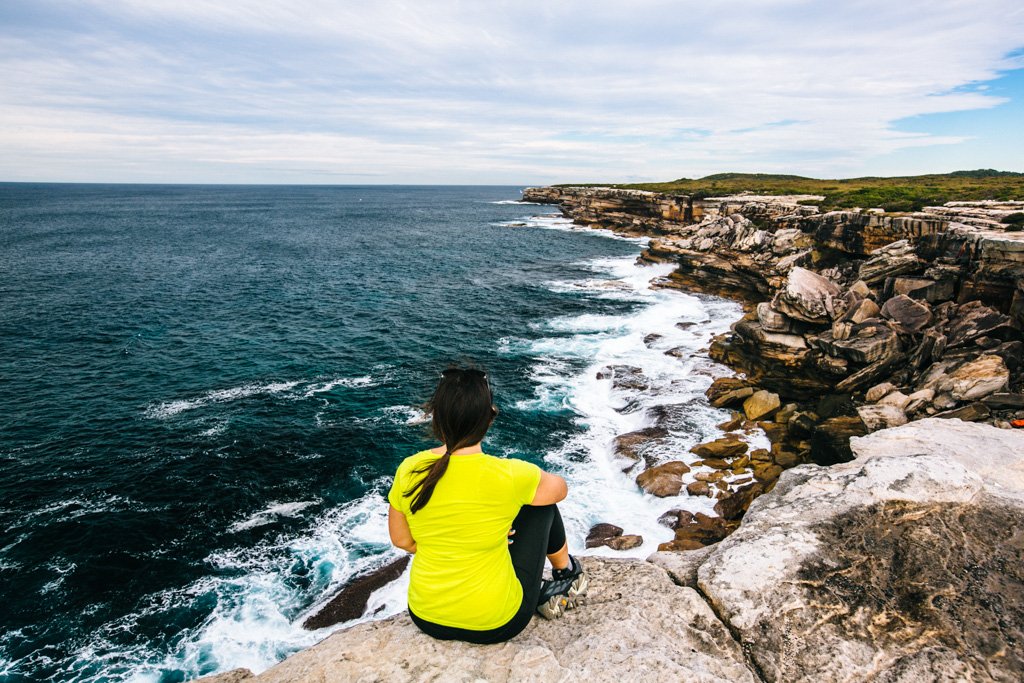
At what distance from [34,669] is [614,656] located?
16383 millimetres

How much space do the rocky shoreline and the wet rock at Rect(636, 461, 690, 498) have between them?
51 millimetres

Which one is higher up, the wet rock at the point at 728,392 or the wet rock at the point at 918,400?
the wet rock at the point at 918,400

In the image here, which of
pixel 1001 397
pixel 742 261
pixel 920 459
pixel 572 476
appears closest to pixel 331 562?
pixel 572 476

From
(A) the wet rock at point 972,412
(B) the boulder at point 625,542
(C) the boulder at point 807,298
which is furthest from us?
(C) the boulder at point 807,298

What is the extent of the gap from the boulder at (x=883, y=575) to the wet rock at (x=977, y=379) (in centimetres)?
1602

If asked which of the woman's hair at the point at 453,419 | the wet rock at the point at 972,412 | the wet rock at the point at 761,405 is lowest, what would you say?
the wet rock at the point at 761,405

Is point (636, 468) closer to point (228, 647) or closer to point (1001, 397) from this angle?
point (1001, 397)

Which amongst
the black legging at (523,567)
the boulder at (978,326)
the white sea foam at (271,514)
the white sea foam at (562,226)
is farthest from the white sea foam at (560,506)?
the white sea foam at (562,226)

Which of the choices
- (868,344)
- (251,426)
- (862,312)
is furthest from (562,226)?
(251,426)

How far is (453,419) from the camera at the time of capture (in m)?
4.16

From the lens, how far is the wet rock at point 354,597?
1465cm

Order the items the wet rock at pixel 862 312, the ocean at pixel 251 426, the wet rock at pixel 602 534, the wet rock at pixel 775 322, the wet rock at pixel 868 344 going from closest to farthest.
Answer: the ocean at pixel 251 426
the wet rock at pixel 602 534
the wet rock at pixel 868 344
the wet rock at pixel 862 312
the wet rock at pixel 775 322

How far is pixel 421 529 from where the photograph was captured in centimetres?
445

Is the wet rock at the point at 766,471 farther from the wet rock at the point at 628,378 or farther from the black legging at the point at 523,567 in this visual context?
the black legging at the point at 523,567
